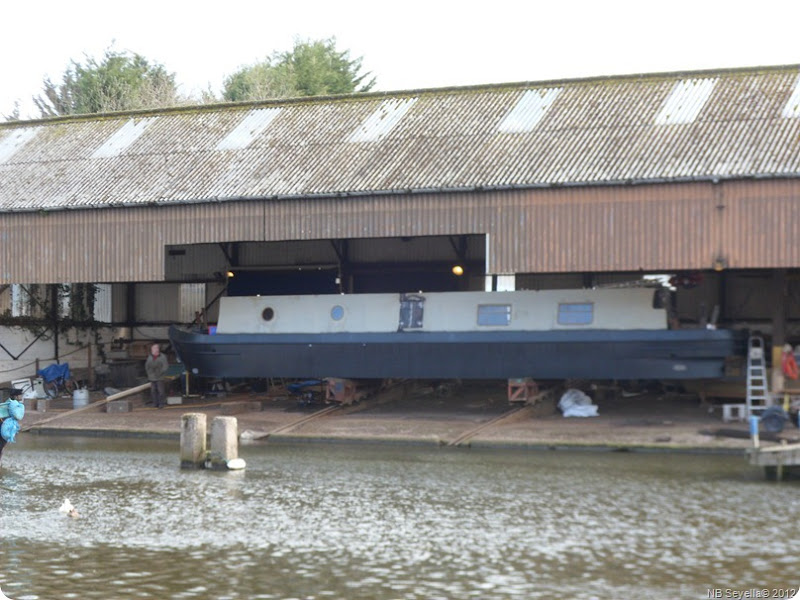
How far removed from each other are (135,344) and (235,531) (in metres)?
22.6

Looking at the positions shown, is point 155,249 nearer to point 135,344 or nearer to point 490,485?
point 135,344

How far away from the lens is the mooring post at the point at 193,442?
23516mm

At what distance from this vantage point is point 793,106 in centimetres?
2966

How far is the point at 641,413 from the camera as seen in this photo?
28.8m

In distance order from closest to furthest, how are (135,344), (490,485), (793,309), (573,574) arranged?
(573,574) → (490,485) → (793,309) → (135,344)

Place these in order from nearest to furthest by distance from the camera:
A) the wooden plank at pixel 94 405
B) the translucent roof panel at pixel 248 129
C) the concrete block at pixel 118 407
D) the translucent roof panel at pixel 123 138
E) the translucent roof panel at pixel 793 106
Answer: the translucent roof panel at pixel 793 106
the wooden plank at pixel 94 405
the concrete block at pixel 118 407
the translucent roof panel at pixel 248 129
the translucent roof panel at pixel 123 138

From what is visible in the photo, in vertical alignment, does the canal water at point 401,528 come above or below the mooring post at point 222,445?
below

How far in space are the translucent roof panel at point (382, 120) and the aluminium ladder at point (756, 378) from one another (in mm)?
11303

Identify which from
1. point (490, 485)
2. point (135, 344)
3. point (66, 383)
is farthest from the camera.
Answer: point (135, 344)

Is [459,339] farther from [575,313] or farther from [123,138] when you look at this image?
[123,138]

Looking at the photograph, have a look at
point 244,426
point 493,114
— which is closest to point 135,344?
point 244,426

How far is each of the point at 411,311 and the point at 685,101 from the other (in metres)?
8.70

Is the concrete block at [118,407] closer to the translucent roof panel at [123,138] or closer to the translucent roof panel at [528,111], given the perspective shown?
the translucent roof panel at [123,138]

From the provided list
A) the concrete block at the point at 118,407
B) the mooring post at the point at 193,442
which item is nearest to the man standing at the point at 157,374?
the concrete block at the point at 118,407
